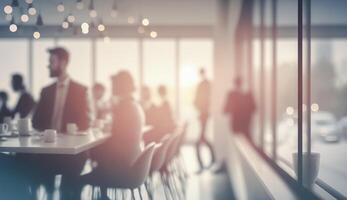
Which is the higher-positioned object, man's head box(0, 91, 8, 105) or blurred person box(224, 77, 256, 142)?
man's head box(0, 91, 8, 105)

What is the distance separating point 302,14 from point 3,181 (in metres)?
2.47

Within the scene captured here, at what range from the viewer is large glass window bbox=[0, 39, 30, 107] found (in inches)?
428

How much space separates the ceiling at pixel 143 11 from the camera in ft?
28.2

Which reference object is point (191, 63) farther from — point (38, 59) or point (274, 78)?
point (274, 78)

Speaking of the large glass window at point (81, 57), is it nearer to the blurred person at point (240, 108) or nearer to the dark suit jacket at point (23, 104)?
the blurred person at point (240, 108)

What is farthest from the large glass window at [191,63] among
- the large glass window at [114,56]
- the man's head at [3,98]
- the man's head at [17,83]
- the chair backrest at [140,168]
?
the chair backrest at [140,168]

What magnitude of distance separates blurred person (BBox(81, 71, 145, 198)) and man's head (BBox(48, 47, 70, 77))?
786 millimetres

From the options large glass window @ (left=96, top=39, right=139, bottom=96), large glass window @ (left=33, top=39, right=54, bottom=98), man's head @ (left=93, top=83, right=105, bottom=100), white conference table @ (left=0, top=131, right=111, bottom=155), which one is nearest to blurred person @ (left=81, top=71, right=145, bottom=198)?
A: white conference table @ (left=0, top=131, right=111, bottom=155)

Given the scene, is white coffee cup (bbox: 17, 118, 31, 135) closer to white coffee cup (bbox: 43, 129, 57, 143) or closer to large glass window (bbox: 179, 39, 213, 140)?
white coffee cup (bbox: 43, 129, 57, 143)

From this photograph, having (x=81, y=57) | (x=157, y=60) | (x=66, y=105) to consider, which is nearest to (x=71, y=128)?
(x=66, y=105)

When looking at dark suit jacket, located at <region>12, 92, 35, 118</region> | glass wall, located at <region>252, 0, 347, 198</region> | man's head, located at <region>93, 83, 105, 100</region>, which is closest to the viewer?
glass wall, located at <region>252, 0, 347, 198</region>

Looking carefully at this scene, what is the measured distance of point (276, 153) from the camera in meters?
3.84

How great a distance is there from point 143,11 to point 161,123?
3979 mm

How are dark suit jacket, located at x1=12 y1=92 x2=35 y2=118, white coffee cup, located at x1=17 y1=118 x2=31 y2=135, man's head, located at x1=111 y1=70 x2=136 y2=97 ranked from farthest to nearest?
dark suit jacket, located at x1=12 y1=92 x2=35 y2=118 → white coffee cup, located at x1=17 y1=118 x2=31 y2=135 → man's head, located at x1=111 y1=70 x2=136 y2=97
